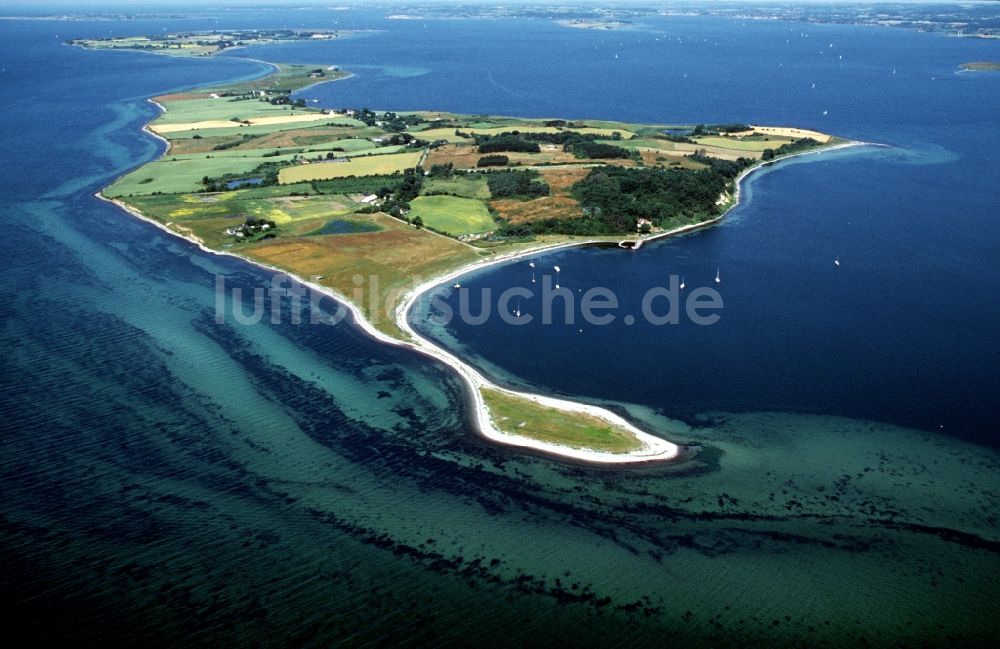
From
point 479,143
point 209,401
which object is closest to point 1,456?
point 209,401

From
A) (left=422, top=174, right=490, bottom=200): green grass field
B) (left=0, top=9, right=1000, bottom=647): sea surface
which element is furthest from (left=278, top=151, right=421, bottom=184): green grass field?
(left=0, top=9, right=1000, bottom=647): sea surface

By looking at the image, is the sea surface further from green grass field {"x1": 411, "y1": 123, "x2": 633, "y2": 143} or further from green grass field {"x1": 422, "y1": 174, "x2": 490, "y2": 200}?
green grass field {"x1": 411, "y1": 123, "x2": 633, "y2": 143}

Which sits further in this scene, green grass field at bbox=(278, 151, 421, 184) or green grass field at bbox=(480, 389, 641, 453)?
green grass field at bbox=(278, 151, 421, 184)

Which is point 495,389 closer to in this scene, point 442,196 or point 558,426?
point 558,426

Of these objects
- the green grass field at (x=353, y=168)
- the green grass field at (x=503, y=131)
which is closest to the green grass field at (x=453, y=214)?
the green grass field at (x=353, y=168)

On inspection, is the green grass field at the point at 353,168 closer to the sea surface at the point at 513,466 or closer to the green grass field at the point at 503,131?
the green grass field at the point at 503,131

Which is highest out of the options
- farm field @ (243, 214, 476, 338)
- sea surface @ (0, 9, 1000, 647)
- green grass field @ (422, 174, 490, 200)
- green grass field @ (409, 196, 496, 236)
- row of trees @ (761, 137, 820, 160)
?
row of trees @ (761, 137, 820, 160)

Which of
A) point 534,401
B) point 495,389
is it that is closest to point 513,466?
point 534,401
